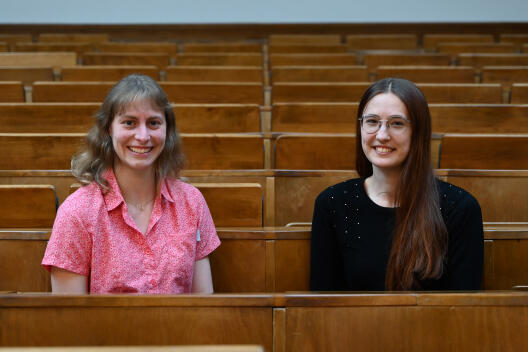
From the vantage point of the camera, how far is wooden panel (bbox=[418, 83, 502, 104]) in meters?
0.56

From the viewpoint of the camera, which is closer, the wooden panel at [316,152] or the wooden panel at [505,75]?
the wooden panel at [316,152]

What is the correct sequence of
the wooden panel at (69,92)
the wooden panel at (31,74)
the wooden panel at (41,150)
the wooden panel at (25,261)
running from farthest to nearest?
the wooden panel at (31,74), the wooden panel at (69,92), the wooden panel at (41,150), the wooden panel at (25,261)

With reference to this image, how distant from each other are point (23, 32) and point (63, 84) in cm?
61

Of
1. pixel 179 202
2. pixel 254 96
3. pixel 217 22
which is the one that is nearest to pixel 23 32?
pixel 217 22

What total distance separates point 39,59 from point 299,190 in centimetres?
53

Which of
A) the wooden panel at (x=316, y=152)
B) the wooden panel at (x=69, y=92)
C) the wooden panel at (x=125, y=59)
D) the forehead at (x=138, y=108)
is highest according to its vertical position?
the wooden panel at (x=125, y=59)

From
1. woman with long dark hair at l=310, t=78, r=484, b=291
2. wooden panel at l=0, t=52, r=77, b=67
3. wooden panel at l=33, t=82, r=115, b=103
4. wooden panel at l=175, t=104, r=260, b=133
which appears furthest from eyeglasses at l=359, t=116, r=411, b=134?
wooden panel at l=0, t=52, r=77, b=67

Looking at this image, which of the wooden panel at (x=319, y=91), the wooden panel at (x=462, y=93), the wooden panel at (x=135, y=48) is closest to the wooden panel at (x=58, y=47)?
the wooden panel at (x=135, y=48)

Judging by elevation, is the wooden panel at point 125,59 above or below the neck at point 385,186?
above

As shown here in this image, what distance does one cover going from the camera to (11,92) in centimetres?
56

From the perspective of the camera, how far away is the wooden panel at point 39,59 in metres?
0.74

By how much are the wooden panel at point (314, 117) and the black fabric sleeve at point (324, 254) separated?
0.20 metres

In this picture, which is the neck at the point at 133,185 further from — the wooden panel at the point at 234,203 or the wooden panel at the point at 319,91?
the wooden panel at the point at 319,91

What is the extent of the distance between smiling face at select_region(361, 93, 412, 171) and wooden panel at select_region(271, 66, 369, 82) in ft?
1.21
